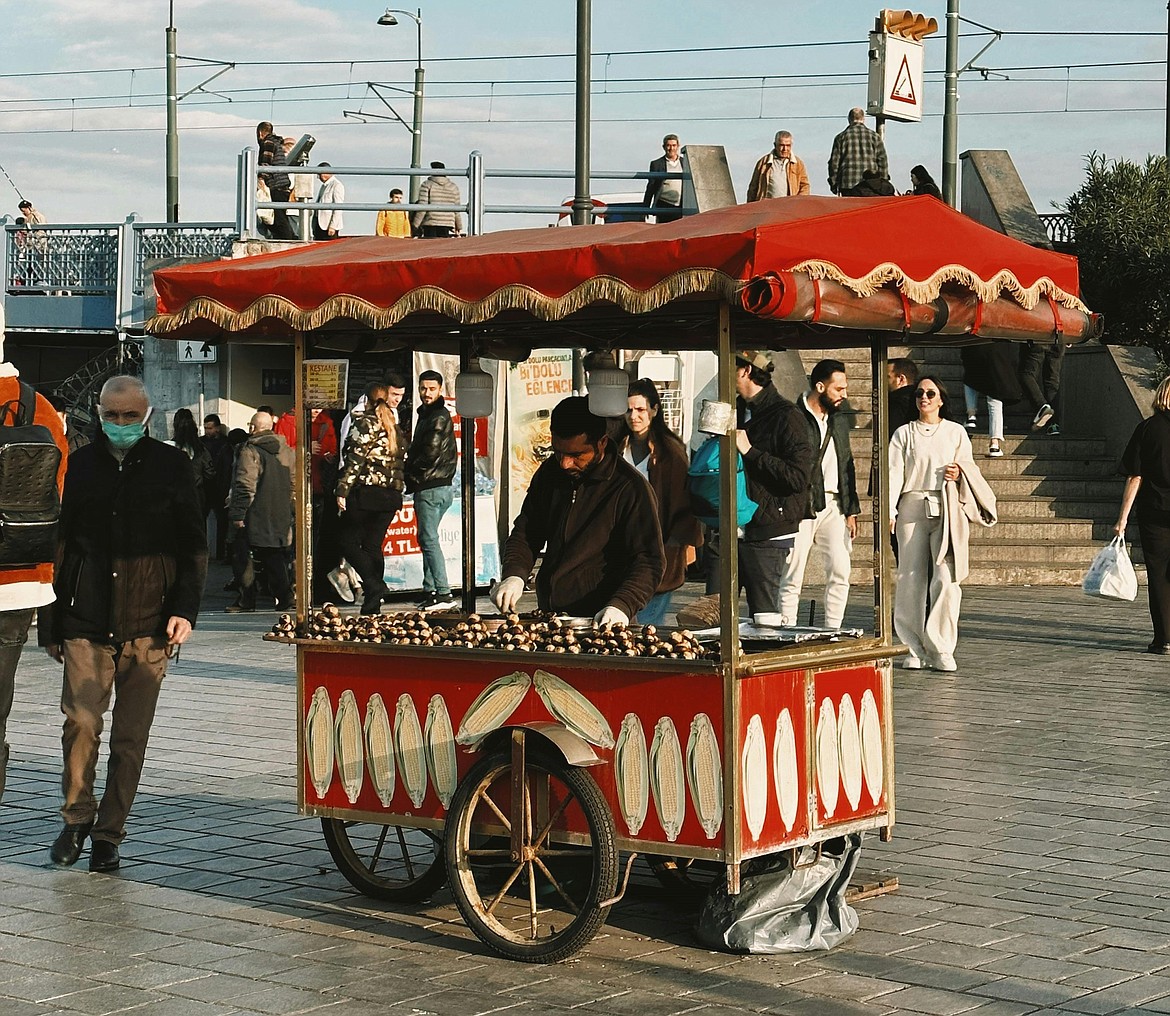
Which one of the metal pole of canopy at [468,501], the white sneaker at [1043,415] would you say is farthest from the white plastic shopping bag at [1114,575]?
the metal pole of canopy at [468,501]

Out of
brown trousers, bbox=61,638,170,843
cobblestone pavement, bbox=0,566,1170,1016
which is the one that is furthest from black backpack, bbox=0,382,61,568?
cobblestone pavement, bbox=0,566,1170,1016

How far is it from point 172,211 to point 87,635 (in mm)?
30097

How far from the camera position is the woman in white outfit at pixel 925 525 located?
12.4 metres

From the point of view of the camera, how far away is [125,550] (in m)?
7.30

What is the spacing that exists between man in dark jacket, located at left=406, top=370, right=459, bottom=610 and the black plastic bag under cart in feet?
24.6

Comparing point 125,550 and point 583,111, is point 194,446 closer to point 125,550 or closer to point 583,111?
point 583,111

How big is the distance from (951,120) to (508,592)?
62.0ft

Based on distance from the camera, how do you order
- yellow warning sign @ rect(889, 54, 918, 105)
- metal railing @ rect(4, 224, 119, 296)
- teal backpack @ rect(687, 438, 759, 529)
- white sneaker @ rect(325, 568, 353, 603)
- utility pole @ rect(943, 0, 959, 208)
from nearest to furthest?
teal backpack @ rect(687, 438, 759, 529) → white sneaker @ rect(325, 568, 353, 603) → yellow warning sign @ rect(889, 54, 918, 105) → utility pole @ rect(943, 0, 959, 208) → metal railing @ rect(4, 224, 119, 296)

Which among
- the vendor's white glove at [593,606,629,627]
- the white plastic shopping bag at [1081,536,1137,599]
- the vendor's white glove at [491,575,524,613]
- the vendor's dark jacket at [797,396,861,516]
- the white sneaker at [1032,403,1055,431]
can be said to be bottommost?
the white plastic shopping bag at [1081,536,1137,599]

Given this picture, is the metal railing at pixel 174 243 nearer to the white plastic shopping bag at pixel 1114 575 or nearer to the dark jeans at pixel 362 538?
the dark jeans at pixel 362 538

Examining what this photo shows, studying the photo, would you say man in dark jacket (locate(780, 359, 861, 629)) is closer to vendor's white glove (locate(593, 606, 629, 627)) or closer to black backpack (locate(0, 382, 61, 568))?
vendor's white glove (locate(593, 606, 629, 627))

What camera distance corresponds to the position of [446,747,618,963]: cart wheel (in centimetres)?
582

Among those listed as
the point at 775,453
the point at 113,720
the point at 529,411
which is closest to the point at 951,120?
the point at 529,411

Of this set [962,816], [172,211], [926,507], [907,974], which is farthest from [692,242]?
[172,211]
